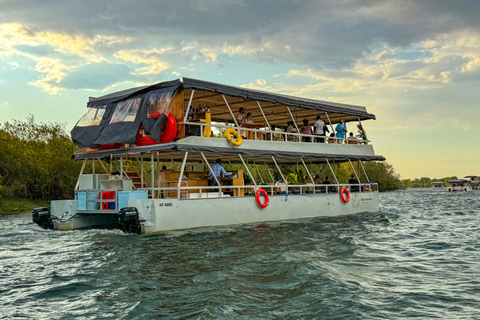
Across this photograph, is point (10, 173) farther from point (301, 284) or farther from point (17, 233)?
point (301, 284)

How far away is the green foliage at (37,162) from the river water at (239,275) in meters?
26.1

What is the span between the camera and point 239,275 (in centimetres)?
966

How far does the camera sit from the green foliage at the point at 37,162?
3953cm

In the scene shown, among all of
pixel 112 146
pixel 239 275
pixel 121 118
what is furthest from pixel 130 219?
pixel 239 275

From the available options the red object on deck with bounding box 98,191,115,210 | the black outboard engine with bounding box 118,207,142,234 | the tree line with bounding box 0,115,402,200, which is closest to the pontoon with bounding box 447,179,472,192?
the tree line with bounding box 0,115,402,200

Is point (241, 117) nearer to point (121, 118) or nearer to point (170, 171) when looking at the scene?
point (170, 171)

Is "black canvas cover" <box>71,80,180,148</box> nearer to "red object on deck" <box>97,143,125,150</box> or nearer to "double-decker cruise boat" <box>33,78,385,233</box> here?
"double-decker cruise boat" <box>33,78,385,233</box>

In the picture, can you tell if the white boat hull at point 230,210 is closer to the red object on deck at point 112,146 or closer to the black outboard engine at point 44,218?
the red object on deck at point 112,146

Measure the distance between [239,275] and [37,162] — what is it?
120ft

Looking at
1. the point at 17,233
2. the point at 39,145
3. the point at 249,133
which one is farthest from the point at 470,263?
the point at 39,145

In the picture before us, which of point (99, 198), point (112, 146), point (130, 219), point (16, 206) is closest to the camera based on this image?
point (130, 219)

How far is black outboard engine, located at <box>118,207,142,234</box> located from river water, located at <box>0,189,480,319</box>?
0.35 meters

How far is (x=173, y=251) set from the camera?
12.3 m

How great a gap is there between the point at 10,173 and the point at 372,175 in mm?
71397
